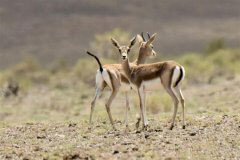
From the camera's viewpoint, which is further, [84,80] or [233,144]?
[84,80]

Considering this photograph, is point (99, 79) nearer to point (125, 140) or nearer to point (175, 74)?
point (175, 74)

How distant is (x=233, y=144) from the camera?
433 inches

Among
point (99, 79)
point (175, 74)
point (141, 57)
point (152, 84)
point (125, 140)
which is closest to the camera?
point (125, 140)

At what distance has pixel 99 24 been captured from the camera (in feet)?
281

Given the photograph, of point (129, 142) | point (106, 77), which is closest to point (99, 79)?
point (106, 77)

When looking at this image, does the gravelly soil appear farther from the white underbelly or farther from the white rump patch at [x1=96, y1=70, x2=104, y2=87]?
the white rump patch at [x1=96, y1=70, x2=104, y2=87]

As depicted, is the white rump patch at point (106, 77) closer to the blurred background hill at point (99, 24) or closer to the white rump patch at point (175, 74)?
the white rump patch at point (175, 74)

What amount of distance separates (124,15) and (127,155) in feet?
262

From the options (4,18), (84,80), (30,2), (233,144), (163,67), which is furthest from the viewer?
(30,2)

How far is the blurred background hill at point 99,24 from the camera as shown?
77.9m

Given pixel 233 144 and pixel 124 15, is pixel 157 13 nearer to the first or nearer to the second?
pixel 124 15

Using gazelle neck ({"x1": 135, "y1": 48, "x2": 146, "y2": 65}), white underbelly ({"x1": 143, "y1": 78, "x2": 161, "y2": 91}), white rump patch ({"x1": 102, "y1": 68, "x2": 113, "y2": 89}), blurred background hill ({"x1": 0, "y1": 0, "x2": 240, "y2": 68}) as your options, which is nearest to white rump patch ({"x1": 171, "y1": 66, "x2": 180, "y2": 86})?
white underbelly ({"x1": 143, "y1": 78, "x2": 161, "y2": 91})

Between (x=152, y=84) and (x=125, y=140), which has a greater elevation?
(x=152, y=84)

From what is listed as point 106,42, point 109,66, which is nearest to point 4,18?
point 106,42
